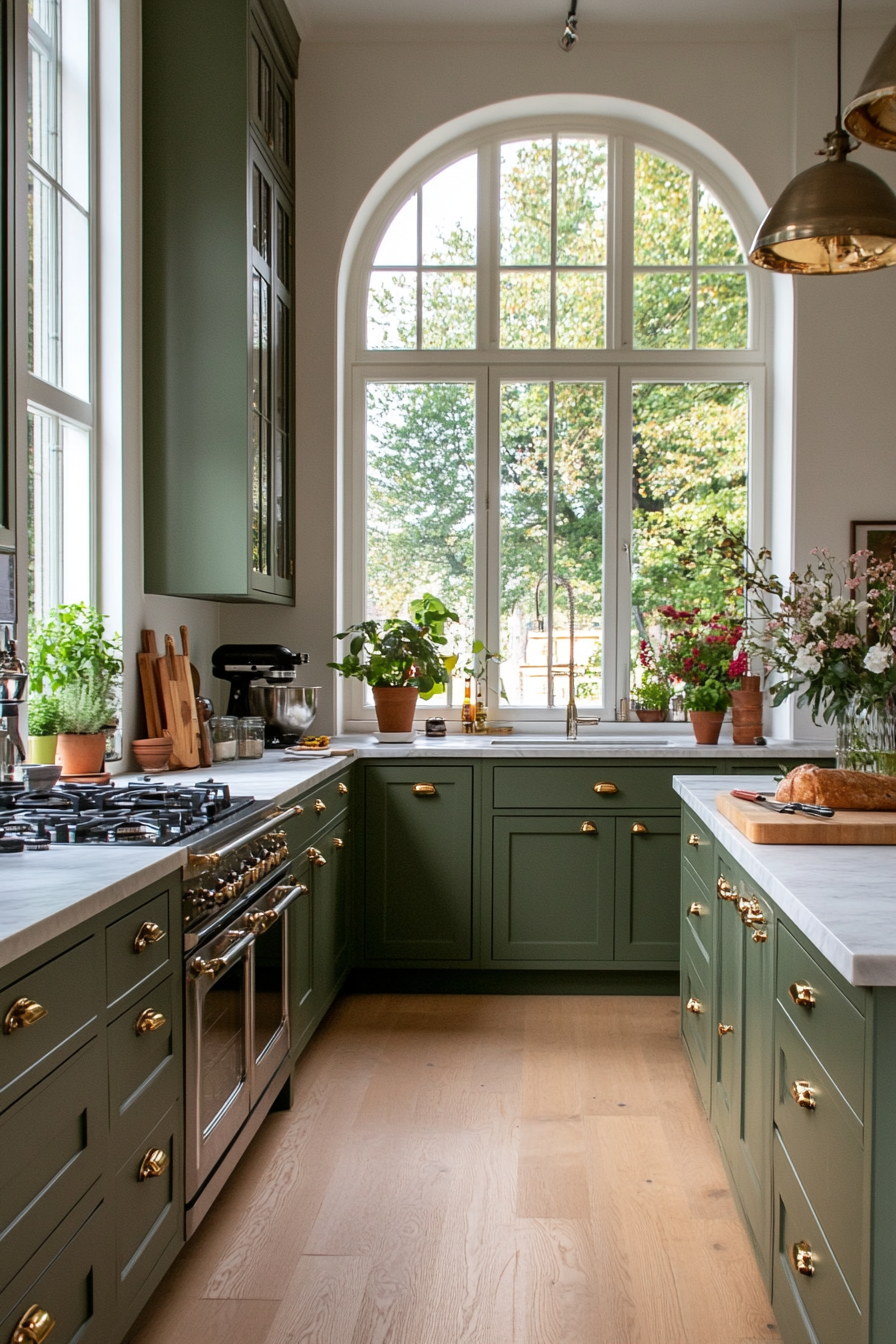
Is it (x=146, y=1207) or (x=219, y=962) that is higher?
(x=219, y=962)

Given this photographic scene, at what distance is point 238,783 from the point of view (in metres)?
3.02

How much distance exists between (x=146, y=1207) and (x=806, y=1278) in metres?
A: 1.06

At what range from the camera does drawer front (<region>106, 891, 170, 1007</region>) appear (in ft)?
5.77

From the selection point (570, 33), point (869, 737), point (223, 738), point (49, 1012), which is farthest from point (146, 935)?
point (570, 33)

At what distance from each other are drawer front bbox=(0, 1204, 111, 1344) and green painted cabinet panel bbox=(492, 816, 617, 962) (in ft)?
8.01

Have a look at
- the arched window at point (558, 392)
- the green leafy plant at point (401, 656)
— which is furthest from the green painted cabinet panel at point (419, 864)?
the arched window at point (558, 392)

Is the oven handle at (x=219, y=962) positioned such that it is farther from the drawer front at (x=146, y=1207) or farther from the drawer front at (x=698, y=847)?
the drawer front at (x=698, y=847)

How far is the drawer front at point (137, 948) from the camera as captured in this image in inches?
69.3

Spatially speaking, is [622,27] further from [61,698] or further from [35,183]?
[61,698]

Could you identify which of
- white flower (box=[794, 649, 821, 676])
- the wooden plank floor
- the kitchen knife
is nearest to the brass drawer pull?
the wooden plank floor

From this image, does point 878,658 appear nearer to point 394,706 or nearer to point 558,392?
point 394,706

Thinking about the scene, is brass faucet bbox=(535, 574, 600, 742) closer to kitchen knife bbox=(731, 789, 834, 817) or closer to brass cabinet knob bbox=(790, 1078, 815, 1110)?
kitchen knife bbox=(731, 789, 834, 817)

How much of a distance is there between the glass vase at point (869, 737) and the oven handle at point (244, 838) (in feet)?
4.31

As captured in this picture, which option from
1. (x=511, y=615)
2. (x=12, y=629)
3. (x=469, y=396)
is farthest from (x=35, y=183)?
(x=511, y=615)
